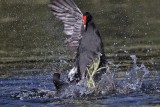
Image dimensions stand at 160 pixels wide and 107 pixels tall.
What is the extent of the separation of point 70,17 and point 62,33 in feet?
13.3

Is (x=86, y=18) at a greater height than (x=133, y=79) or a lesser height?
greater

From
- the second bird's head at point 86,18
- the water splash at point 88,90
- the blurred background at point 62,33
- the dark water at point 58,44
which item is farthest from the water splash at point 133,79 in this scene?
the second bird's head at point 86,18

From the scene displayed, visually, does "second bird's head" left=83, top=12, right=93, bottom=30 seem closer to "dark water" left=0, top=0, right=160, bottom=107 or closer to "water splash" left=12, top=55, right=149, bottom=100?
"water splash" left=12, top=55, right=149, bottom=100

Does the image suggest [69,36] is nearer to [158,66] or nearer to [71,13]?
[71,13]

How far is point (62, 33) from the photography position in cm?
1427

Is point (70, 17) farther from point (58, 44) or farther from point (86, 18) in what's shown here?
point (58, 44)

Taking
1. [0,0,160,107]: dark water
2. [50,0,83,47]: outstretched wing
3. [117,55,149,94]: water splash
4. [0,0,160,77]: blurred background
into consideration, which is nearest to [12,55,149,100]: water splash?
[117,55,149,94]: water splash

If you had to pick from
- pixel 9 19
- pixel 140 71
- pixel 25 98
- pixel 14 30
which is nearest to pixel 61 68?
pixel 140 71

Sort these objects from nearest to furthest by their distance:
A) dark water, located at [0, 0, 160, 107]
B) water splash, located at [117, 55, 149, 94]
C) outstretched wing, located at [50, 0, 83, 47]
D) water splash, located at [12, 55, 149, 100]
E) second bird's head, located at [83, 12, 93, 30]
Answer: dark water, located at [0, 0, 160, 107]
water splash, located at [12, 55, 149, 100]
water splash, located at [117, 55, 149, 94]
second bird's head, located at [83, 12, 93, 30]
outstretched wing, located at [50, 0, 83, 47]

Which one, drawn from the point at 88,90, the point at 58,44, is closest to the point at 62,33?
the point at 58,44

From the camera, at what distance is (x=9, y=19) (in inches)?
677

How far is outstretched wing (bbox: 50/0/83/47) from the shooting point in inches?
399

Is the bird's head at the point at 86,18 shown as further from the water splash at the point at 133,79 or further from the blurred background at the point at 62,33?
the blurred background at the point at 62,33

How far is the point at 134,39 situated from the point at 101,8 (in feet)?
17.3
